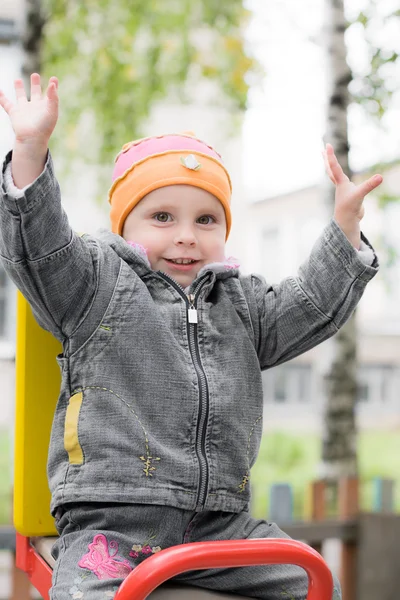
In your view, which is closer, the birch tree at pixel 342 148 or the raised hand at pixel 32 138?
the raised hand at pixel 32 138

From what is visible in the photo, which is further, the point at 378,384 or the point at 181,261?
the point at 378,384

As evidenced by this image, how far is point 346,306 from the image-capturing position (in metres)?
1.21

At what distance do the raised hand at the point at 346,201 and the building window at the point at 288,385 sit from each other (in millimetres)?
9290

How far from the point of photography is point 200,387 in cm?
109

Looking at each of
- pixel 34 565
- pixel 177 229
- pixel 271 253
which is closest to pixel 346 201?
pixel 177 229

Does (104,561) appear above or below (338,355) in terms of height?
below

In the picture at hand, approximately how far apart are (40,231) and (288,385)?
32.1ft

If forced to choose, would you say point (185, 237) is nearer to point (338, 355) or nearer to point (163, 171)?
point (163, 171)

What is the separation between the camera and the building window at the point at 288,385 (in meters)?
10.5

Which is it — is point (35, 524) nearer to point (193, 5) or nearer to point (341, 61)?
point (341, 61)

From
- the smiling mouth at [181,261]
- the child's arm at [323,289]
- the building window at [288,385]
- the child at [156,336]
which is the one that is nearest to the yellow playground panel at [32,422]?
the child at [156,336]

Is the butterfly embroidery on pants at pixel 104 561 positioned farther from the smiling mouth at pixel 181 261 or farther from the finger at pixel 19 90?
the finger at pixel 19 90

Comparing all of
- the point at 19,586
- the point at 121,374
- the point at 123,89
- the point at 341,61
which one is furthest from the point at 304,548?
the point at 123,89

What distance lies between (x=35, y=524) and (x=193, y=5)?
10.9ft
